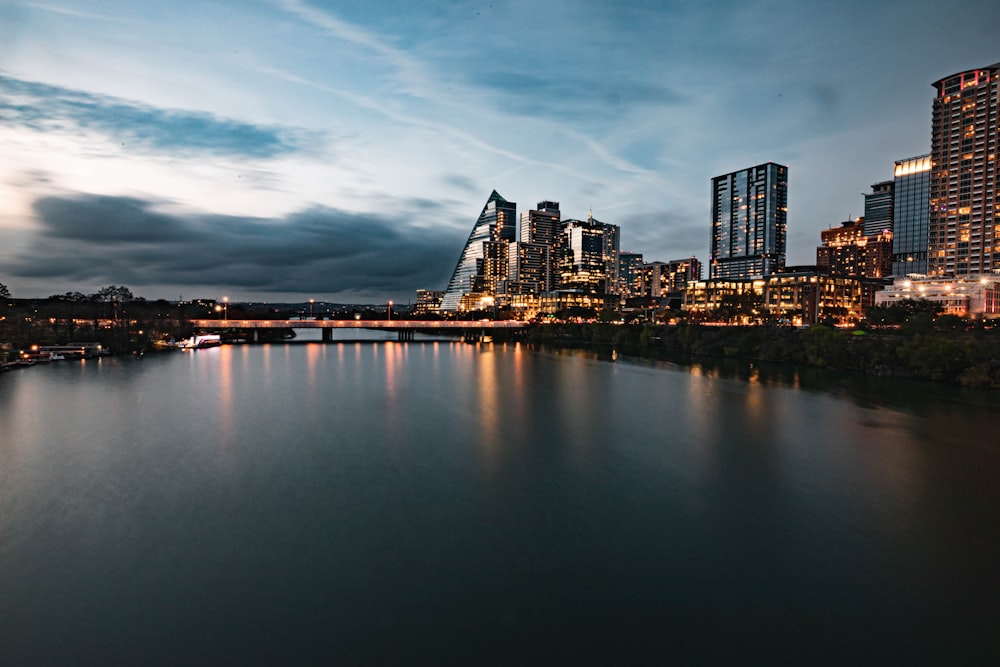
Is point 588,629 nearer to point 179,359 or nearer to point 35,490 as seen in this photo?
point 35,490

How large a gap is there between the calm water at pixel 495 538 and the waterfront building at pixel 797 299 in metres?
104

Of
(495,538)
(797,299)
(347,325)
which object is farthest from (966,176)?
(495,538)

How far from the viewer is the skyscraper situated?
141125mm

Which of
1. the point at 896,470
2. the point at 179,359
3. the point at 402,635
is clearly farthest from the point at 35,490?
the point at 179,359

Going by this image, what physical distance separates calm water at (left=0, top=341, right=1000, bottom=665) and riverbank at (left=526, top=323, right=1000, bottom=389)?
703 inches

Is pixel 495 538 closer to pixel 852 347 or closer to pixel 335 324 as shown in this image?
pixel 852 347

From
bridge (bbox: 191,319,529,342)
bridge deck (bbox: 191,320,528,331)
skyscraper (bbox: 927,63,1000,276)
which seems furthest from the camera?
skyscraper (bbox: 927,63,1000,276)

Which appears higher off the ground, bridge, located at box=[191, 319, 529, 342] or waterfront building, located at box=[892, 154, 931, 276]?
waterfront building, located at box=[892, 154, 931, 276]

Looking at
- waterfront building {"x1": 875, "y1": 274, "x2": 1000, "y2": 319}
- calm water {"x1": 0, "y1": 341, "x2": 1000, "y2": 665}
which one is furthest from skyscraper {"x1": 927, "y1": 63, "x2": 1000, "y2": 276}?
calm water {"x1": 0, "y1": 341, "x2": 1000, "y2": 665}

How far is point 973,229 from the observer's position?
473 ft

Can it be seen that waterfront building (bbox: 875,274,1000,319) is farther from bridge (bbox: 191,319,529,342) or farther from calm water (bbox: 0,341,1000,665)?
calm water (bbox: 0,341,1000,665)

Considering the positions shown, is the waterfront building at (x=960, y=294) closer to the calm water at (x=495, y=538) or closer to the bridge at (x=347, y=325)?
the bridge at (x=347, y=325)

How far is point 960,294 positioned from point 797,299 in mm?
32755

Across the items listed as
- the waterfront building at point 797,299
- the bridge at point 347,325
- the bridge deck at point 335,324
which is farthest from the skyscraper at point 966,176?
the bridge deck at point 335,324
